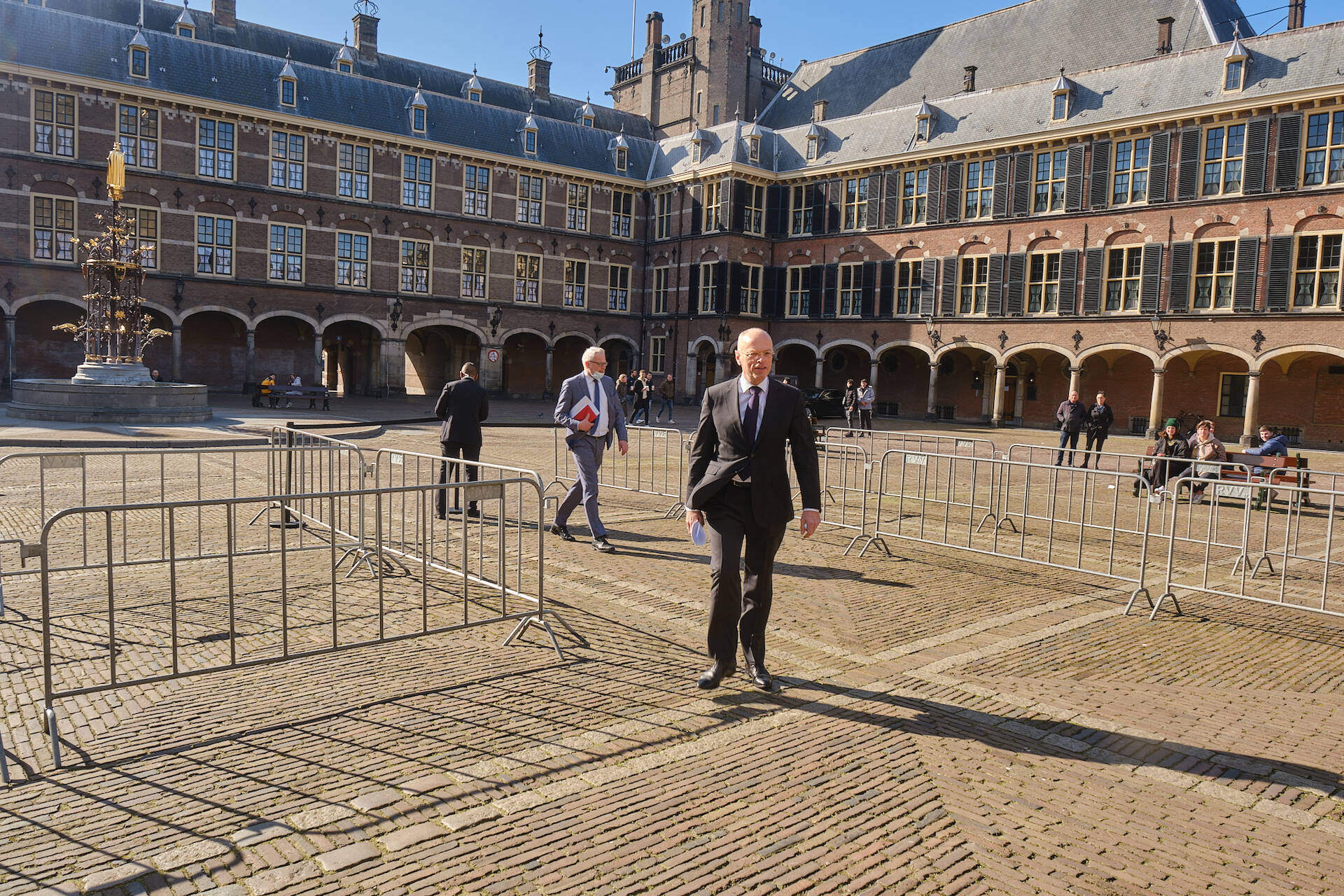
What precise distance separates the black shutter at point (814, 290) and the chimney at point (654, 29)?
19.8m

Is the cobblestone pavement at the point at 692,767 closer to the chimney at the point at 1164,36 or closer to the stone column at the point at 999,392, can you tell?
the stone column at the point at 999,392

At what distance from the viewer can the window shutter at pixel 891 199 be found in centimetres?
3550

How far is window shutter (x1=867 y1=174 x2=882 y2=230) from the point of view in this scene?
119 ft

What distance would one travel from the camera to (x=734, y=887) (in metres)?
3.23

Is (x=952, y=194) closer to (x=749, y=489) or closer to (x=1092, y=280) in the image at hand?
(x=1092, y=280)

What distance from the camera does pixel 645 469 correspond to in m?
15.2

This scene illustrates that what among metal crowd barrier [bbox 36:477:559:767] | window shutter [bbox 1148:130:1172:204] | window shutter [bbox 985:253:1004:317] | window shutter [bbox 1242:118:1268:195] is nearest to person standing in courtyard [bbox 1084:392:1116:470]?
metal crowd barrier [bbox 36:477:559:767]

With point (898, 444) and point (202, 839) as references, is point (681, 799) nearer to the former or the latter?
point (202, 839)

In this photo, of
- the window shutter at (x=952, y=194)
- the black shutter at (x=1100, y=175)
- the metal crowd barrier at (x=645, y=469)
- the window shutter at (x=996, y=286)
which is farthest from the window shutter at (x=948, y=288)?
the metal crowd barrier at (x=645, y=469)

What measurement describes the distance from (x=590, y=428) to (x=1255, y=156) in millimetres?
26757

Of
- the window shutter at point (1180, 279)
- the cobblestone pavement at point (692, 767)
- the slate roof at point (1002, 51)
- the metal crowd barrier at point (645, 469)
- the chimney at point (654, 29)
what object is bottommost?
the cobblestone pavement at point (692, 767)

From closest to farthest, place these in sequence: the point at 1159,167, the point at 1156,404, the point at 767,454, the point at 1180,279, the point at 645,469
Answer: the point at 767,454, the point at 645,469, the point at 1180,279, the point at 1159,167, the point at 1156,404

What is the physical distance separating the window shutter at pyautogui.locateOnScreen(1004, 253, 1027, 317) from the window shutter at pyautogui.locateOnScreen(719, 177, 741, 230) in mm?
11557

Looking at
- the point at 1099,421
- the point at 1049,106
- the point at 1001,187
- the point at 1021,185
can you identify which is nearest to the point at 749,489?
the point at 1099,421
